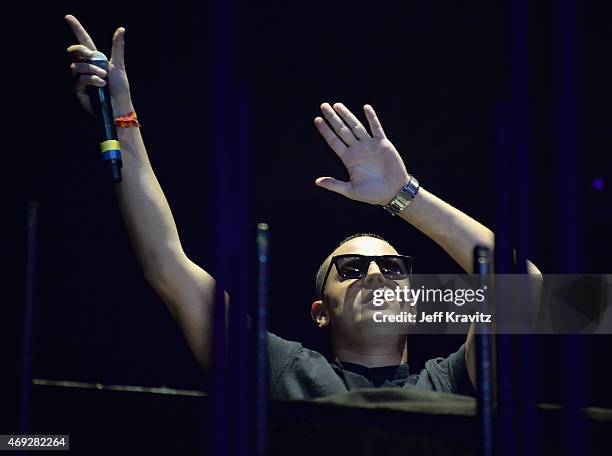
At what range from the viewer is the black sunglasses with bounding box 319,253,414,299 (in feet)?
6.49

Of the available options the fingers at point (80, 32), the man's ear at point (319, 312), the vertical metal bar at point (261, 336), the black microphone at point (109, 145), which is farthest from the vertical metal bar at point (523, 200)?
the man's ear at point (319, 312)

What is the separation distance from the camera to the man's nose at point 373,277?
1969 millimetres

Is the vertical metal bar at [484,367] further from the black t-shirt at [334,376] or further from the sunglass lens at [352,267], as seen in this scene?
the sunglass lens at [352,267]

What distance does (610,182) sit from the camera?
79.6 inches

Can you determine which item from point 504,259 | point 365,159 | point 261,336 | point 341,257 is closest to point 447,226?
point 365,159

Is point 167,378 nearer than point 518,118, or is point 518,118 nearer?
point 518,118

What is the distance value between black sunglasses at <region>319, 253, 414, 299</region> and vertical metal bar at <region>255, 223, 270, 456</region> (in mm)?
1120

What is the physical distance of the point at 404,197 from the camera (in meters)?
1.73

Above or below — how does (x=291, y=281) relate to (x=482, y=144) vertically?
below

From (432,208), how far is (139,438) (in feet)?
3.07

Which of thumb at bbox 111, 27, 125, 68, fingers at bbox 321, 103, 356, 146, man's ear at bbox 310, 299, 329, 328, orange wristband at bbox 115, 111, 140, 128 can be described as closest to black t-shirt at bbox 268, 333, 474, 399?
man's ear at bbox 310, 299, 329, 328

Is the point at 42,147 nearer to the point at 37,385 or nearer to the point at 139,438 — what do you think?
the point at 37,385

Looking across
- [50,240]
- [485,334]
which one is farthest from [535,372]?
[50,240]

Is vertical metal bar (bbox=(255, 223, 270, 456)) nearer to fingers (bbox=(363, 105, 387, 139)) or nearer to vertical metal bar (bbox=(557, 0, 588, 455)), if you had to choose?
vertical metal bar (bbox=(557, 0, 588, 455))
